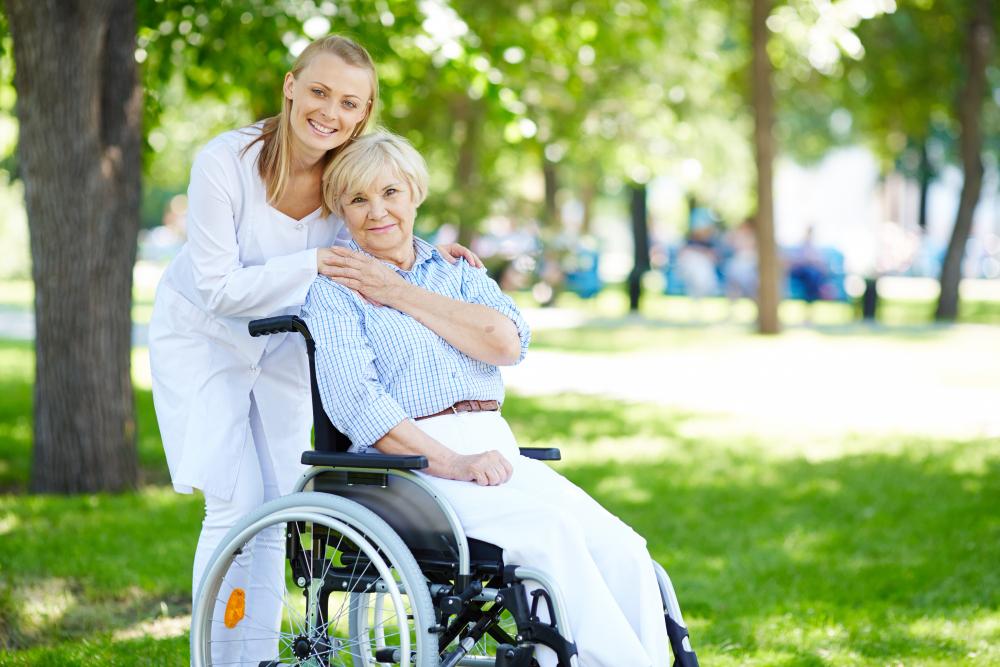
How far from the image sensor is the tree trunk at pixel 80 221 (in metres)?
6.40

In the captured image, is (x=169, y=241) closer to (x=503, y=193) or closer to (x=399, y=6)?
(x=503, y=193)

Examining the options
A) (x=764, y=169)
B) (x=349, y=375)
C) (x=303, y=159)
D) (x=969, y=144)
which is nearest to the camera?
(x=349, y=375)

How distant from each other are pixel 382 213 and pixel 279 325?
40 centimetres

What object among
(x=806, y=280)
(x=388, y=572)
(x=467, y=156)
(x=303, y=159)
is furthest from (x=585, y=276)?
(x=388, y=572)

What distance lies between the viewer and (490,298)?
3477 mm

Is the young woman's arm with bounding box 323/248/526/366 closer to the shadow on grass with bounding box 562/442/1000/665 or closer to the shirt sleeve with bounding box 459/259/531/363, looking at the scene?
the shirt sleeve with bounding box 459/259/531/363

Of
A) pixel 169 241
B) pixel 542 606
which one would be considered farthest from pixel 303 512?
pixel 169 241

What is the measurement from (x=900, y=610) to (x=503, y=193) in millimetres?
12420

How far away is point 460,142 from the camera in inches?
652

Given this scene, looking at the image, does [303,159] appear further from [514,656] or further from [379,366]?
[514,656]

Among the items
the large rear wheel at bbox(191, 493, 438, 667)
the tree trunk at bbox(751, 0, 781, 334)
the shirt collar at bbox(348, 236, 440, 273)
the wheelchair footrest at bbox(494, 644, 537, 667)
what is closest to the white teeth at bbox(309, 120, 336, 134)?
the shirt collar at bbox(348, 236, 440, 273)

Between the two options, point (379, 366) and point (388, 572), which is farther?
point (379, 366)

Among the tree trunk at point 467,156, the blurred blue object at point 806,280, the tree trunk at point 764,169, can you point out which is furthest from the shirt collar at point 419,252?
the blurred blue object at point 806,280

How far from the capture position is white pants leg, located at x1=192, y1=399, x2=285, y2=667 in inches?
137
